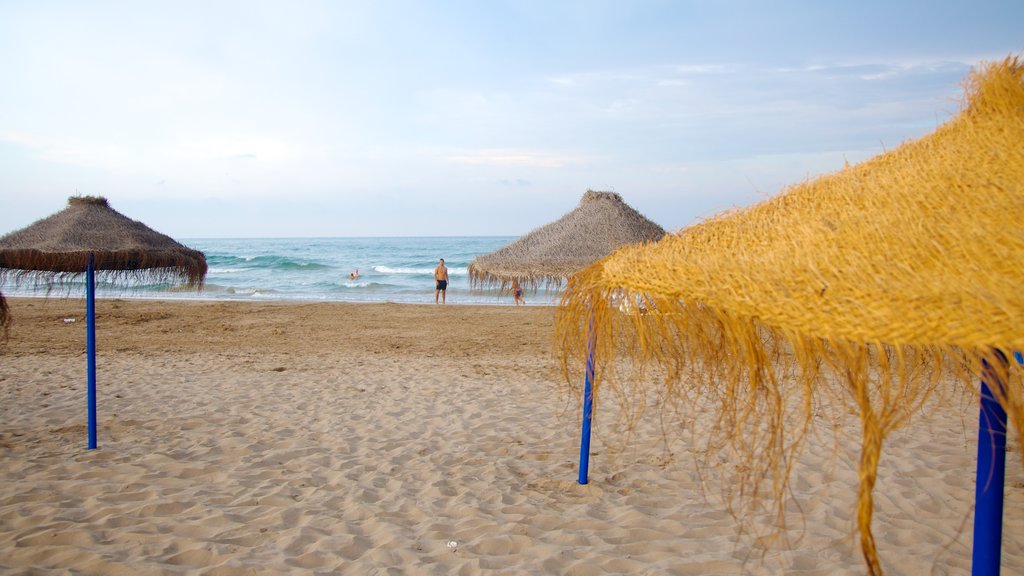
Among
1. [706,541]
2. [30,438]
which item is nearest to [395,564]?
[706,541]

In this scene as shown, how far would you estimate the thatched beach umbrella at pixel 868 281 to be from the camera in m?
1.15

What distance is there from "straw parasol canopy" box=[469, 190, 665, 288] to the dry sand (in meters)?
1.26

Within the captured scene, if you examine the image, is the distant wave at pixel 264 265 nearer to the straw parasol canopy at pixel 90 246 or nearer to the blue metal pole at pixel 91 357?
the straw parasol canopy at pixel 90 246

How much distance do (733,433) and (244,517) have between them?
9.37 ft

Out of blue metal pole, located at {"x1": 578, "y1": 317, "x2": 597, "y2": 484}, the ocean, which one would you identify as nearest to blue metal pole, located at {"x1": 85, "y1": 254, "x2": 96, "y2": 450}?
blue metal pole, located at {"x1": 578, "y1": 317, "x2": 597, "y2": 484}

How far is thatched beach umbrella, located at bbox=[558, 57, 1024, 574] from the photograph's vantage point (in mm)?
1151

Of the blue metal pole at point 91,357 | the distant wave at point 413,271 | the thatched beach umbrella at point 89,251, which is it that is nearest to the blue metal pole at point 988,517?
the thatched beach umbrella at point 89,251

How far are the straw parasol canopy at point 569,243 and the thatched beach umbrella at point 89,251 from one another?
251 centimetres

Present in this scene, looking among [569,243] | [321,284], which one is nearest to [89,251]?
[569,243]

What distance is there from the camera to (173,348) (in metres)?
9.51

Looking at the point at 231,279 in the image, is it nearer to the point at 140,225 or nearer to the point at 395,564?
the point at 140,225

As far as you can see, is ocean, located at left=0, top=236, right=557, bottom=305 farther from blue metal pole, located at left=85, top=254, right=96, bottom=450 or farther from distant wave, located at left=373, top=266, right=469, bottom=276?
blue metal pole, located at left=85, top=254, right=96, bottom=450

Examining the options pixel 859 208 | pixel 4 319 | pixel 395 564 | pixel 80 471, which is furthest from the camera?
pixel 4 319

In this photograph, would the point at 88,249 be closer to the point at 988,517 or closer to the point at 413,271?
the point at 988,517
